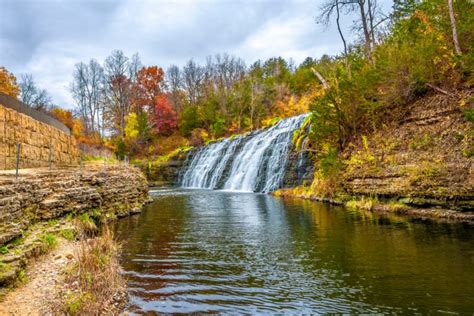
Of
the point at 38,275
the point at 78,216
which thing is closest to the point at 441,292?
the point at 38,275

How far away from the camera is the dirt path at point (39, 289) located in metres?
4.21

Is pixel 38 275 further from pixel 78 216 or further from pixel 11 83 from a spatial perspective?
pixel 11 83

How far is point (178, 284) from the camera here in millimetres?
5734

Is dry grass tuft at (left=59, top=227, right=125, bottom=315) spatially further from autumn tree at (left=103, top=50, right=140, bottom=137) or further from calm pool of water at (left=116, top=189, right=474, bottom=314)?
autumn tree at (left=103, top=50, right=140, bottom=137)

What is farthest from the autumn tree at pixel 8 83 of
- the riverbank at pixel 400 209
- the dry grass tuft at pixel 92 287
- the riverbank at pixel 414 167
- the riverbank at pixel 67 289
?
the dry grass tuft at pixel 92 287

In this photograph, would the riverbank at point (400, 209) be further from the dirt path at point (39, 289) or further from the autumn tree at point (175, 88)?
the autumn tree at point (175, 88)

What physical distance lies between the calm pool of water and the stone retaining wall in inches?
175

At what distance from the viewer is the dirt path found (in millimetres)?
4211

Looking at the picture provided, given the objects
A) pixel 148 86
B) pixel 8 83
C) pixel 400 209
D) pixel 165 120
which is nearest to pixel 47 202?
pixel 400 209

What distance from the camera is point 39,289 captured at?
15.9ft

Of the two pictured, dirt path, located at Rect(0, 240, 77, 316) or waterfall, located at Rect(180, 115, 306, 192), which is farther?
waterfall, located at Rect(180, 115, 306, 192)

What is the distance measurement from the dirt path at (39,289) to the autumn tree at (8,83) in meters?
35.7

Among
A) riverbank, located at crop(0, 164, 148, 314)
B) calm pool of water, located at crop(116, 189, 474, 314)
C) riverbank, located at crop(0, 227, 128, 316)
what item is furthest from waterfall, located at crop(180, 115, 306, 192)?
riverbank, located at crop(0, 227, 128, 316)

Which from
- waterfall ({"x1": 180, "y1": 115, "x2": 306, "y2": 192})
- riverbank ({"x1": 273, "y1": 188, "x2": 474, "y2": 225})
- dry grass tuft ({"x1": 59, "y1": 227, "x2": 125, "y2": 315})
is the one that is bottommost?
dry grass tuft ({"x1": 59, "y1": 227, "x2": 125, "y2": 315})
